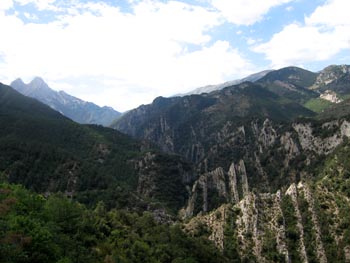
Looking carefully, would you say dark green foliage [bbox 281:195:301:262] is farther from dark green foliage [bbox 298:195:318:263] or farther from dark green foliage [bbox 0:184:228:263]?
dark green foliage [bbox 0:184:228:263]

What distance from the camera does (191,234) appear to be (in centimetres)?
12488

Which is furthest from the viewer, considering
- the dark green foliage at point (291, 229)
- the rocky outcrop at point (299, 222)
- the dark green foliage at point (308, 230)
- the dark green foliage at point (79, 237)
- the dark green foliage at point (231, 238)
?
the dark green foliage at point (231, 238)

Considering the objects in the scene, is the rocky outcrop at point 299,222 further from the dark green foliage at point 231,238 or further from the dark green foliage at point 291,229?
the dark green foliage at point 231,238

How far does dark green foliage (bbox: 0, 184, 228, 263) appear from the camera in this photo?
60250 mm

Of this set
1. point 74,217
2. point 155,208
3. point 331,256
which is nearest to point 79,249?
point 74,217

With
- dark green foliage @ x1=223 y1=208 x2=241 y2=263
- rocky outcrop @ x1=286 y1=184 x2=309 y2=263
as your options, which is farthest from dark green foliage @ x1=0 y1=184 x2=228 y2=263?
rocky outcrop @ x1=286 y1=184 x2=309 y2=263

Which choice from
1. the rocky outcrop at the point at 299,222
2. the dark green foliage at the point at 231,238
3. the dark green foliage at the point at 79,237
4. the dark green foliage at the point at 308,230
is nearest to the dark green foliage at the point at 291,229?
the rocky outcrop at the point at 299,222

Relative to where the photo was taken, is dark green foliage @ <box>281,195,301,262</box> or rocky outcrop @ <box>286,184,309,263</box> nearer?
rocky outcrop @ <box>286,184,309,263</box>

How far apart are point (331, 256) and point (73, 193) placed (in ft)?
386

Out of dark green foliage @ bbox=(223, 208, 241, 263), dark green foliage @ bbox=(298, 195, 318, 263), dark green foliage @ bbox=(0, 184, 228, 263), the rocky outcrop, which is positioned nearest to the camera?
dark green foliage @ bbox=(0, 184, 228, 263)

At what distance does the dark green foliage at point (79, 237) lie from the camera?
60.2m

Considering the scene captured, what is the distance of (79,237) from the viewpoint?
275 feet

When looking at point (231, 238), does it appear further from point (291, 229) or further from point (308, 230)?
point (308, 230)

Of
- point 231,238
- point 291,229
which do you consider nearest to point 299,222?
point 291,229
